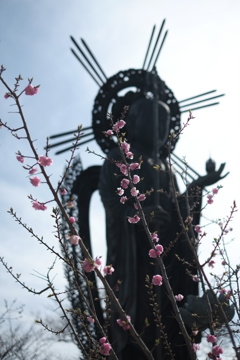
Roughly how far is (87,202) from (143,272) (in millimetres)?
1992

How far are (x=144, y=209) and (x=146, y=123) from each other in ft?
6.59

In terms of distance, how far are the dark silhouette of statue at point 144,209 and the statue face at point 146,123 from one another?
18 millimetres

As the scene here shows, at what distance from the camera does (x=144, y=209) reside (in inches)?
251

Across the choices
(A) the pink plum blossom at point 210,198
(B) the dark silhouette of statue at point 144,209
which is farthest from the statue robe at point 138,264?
(A) the pink plum blossom at point 210,198

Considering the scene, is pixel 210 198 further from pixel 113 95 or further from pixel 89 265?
pixel 113 95

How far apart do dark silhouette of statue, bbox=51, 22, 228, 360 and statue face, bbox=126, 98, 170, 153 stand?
18mm

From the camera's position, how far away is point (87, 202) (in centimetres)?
827

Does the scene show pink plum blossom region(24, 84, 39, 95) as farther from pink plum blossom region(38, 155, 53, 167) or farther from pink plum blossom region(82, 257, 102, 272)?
pink plum blossom region(82, 257, 102, 272)

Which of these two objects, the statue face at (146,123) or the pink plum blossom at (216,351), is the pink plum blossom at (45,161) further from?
the statue face at (146,123)

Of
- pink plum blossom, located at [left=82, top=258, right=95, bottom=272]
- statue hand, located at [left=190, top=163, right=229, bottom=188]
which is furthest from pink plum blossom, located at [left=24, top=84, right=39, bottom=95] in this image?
statue hand, located at [left=190, top=163, right=229, bottom=188]

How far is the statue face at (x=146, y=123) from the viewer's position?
25.5 feet

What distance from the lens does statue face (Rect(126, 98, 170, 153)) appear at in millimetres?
7773

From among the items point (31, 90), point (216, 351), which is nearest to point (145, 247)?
point (216, 351)

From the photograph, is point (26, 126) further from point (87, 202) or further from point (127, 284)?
point (87, 202)
